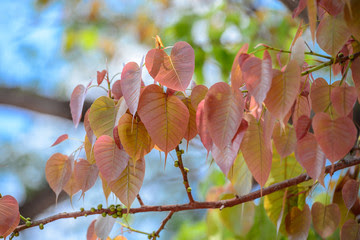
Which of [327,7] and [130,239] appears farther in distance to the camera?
[130,239]

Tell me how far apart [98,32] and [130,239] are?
118cm

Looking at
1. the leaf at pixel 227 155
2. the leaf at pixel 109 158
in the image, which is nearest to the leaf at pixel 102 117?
the leaf at pixel 109 158

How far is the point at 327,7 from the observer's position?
1.20 feet

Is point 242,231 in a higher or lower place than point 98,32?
lower

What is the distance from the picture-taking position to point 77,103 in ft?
1.46

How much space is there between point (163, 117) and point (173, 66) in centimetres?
5

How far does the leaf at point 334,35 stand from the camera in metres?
0.36

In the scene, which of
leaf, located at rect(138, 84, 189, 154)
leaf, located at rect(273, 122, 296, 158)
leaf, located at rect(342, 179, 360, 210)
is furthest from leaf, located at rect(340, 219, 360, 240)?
leaf, located at rect(138, 84, 189, 154)

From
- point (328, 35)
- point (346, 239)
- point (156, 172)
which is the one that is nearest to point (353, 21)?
point (328, 35)

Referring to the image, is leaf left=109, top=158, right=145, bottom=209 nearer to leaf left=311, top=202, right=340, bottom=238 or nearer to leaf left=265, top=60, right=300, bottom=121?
leaf left=265, top=60, right=300, bottom=121

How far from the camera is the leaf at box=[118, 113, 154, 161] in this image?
0.39 metres

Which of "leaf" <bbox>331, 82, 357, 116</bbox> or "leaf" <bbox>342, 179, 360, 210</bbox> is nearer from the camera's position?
"leaf" <bbox>331, 82, 357, 116</bbox>

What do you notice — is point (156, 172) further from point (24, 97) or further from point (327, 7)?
point (327, 7)

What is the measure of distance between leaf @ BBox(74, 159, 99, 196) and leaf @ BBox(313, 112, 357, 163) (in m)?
0.23
